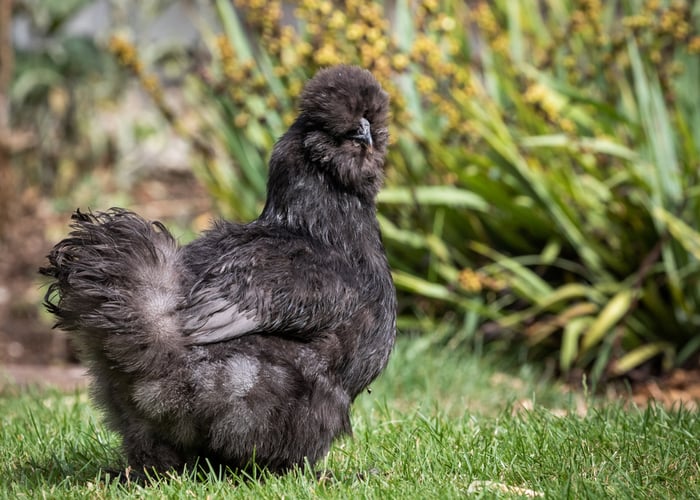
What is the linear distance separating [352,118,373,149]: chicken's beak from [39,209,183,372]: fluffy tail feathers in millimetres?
898

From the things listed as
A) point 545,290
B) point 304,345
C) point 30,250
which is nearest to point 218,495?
point 304,345

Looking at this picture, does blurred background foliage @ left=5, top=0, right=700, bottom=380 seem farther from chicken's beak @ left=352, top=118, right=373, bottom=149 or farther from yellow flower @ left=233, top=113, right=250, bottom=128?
chicken's beak @ left=352, top=118, right=373, bottom=149

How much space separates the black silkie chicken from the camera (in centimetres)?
360

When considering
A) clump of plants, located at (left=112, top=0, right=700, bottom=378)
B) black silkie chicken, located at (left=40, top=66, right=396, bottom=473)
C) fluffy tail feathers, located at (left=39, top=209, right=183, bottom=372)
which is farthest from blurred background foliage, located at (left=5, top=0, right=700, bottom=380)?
fluffy tail feathers, located at (left=39, top=209, right=183, bottom=372)

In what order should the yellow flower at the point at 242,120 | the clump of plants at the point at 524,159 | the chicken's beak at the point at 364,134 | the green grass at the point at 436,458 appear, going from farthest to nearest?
the yellow flower at the point at 242,120 → the clump of plants at the point at 524,159 → the chicken's beak at the point at 364,134 → the green grass at the point at 436,458

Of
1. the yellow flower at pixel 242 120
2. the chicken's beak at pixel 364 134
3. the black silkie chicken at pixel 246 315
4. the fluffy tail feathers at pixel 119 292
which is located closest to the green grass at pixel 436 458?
the black silkie chicken at pixel 246 315

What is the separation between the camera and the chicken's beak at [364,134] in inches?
161

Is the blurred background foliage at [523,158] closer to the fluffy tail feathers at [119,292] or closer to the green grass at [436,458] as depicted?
the green grass at [436,458]

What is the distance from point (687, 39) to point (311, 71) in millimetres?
2717

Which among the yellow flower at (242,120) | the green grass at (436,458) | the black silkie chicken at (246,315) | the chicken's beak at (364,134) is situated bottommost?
the green grass at (436,458)

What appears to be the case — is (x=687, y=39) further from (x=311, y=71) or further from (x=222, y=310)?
(x=222, y=310)

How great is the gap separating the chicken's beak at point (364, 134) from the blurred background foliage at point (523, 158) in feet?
8.47

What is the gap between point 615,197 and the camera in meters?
6.93

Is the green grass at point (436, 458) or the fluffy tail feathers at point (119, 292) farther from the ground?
the fluffy tail feathers at point (119, 292)
